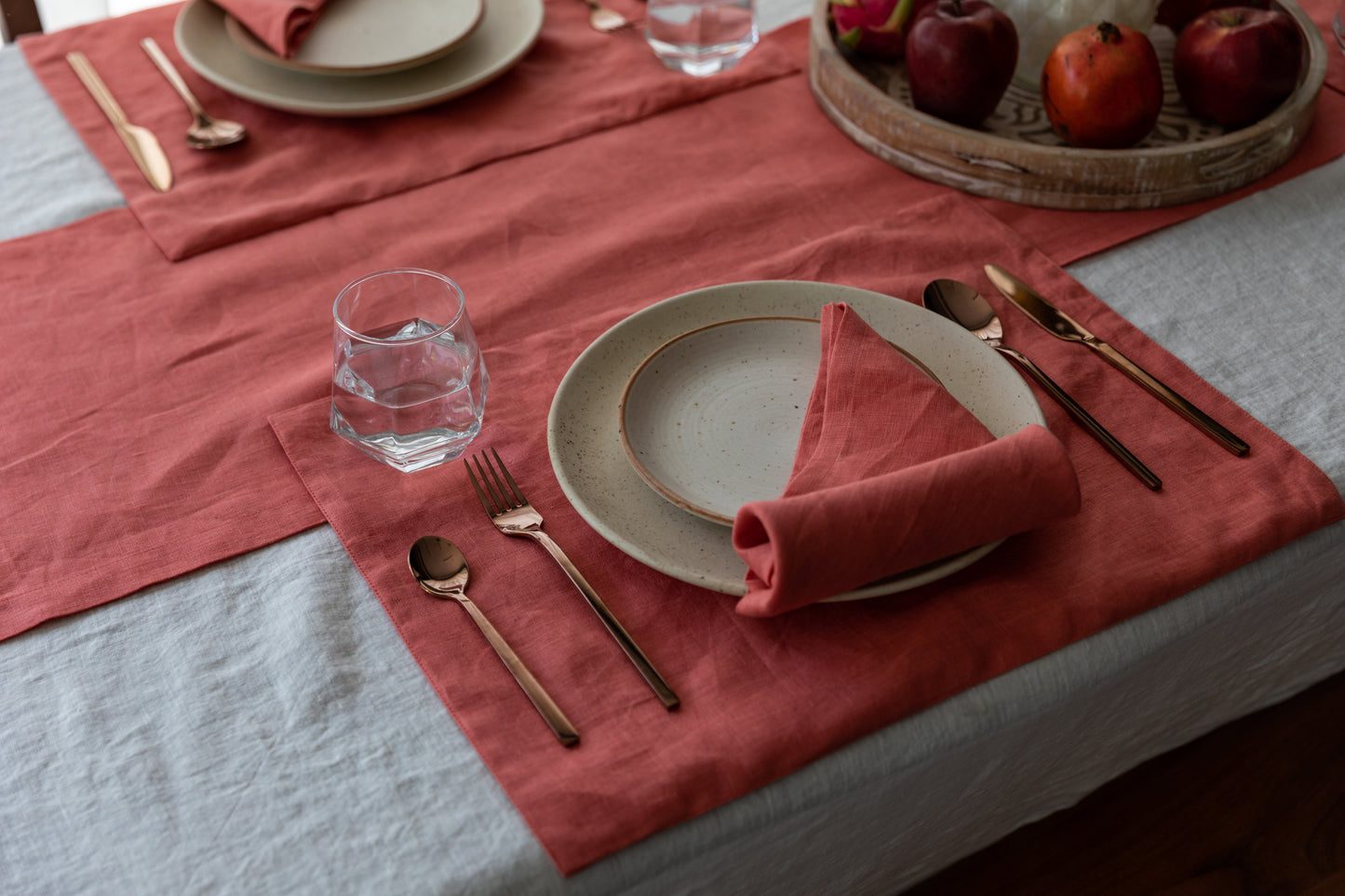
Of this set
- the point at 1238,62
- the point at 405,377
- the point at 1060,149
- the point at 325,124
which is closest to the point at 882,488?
the point at 405,377

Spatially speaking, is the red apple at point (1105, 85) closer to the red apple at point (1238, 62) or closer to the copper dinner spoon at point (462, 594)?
the red apple at point (1238, 62)

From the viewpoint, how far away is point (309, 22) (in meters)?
1.04

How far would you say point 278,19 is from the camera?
1.00 m

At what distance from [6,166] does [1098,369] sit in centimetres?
92

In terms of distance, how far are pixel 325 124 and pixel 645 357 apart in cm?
49

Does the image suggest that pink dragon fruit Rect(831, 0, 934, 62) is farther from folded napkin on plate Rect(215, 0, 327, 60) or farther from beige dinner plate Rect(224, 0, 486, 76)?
folded napkin on plate Rect(215, 0, 327, 60)

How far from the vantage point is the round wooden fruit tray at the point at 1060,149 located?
35.1 inches

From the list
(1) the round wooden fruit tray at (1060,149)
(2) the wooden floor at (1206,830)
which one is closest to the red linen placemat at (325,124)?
(1) the round wooden fruit tray at (1060,149)

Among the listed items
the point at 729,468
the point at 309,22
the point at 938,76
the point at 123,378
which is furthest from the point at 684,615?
the point at 309,22

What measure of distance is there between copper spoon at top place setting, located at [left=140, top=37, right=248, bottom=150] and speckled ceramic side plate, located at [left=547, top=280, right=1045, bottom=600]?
0.49m

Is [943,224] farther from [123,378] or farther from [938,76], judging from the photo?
[123,378]

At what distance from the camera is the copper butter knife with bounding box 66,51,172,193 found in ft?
3.12

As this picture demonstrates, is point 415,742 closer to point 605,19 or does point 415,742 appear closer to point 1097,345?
point 1097,345

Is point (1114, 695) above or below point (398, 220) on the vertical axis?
below
